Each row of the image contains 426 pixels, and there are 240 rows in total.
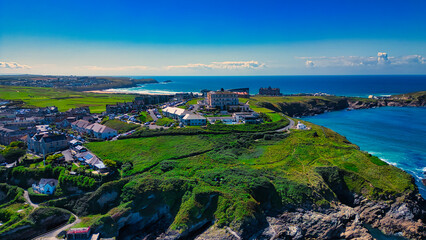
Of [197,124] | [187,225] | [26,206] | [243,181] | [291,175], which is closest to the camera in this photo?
[187,225]

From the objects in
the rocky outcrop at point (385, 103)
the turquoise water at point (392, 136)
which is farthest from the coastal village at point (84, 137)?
the rocky outcrop at point (385, 103)

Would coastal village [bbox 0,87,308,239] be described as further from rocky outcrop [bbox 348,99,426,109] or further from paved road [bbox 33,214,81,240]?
rocky outcrop [bbox 348,99,426,109]

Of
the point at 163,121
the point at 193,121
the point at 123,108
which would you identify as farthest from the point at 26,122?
the point at 193,121

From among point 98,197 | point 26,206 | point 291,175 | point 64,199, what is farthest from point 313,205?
point 26,206

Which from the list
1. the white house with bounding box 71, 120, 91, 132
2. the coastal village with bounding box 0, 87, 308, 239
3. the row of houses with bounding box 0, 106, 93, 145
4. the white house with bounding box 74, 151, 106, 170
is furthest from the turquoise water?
the row of houses with bounding box 0, 106, 93, 145

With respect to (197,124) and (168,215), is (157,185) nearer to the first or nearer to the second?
(168,215)

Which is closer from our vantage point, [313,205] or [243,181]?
[313,205]

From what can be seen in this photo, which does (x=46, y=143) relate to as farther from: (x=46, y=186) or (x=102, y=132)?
(x=46, y=186)
